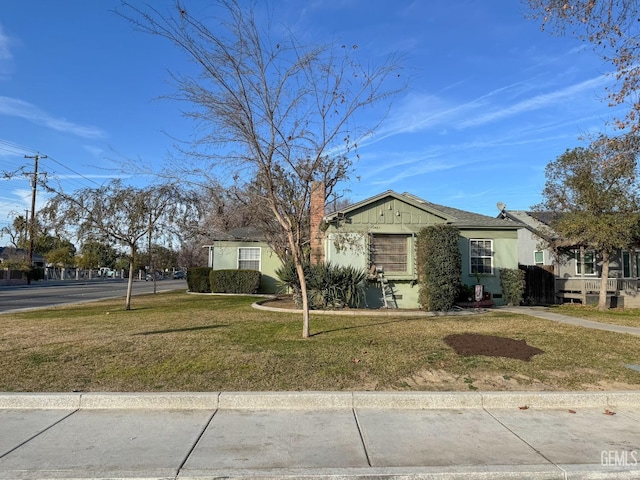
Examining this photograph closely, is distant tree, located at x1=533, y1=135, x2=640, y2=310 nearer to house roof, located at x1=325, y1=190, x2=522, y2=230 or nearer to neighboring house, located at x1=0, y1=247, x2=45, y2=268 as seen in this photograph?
house roof, located at x1=325, y1=190, x2=522, y2=230

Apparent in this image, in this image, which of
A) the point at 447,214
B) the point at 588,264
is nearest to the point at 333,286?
the point at 447,214

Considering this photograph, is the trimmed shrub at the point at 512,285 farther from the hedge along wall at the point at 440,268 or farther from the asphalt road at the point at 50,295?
the asphalt road at the point at 50,295

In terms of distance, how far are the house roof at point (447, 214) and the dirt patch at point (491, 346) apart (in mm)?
7726

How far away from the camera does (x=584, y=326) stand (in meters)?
11.3

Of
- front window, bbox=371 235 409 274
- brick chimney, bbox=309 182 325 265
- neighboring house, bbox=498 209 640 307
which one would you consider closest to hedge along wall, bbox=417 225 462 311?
front window, bbox=371 235 409 274

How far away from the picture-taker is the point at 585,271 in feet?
76.9

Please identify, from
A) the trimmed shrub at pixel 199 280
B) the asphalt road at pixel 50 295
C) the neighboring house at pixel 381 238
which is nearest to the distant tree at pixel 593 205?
the neighboring house at pixel 381 238

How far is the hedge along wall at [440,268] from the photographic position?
555 inches

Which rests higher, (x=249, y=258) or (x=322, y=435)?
(x=249, y=258)

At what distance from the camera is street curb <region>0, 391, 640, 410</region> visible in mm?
5676

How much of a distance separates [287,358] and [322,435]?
8.57 ft

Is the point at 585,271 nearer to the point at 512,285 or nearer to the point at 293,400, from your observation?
the point at 512,285

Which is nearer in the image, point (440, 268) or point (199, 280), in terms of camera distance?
point (440, 268)

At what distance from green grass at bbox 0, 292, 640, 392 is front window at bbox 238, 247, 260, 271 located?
45.2 ft
